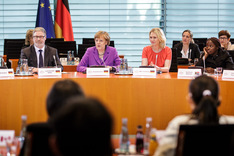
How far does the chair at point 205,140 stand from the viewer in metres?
1.70

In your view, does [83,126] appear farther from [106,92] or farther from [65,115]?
[106,92]

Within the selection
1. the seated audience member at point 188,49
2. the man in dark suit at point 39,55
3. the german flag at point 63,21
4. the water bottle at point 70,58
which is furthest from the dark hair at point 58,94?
the german flag at point 63,21

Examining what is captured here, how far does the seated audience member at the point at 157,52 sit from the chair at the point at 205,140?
3387 millimetres

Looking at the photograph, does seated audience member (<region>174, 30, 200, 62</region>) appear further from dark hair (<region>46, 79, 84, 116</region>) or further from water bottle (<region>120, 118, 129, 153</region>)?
dark hair (<region>46, 79, 84, 116</region>)

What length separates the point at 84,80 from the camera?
3734 millimetres

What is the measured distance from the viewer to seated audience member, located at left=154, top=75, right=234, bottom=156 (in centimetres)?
186

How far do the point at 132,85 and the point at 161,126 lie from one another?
18.4 inches

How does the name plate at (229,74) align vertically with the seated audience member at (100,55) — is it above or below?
below

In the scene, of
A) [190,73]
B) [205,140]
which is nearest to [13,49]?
[190,73]

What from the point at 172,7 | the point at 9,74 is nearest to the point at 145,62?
the point at 9,74

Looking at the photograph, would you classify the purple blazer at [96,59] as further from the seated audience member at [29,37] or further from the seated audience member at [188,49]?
the seated audience member at [188,49]

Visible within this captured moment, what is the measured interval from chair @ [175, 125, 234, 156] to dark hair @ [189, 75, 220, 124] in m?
0.14

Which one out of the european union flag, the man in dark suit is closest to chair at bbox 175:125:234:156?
the man in dark suit

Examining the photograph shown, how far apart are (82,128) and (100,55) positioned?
4.12 meters
